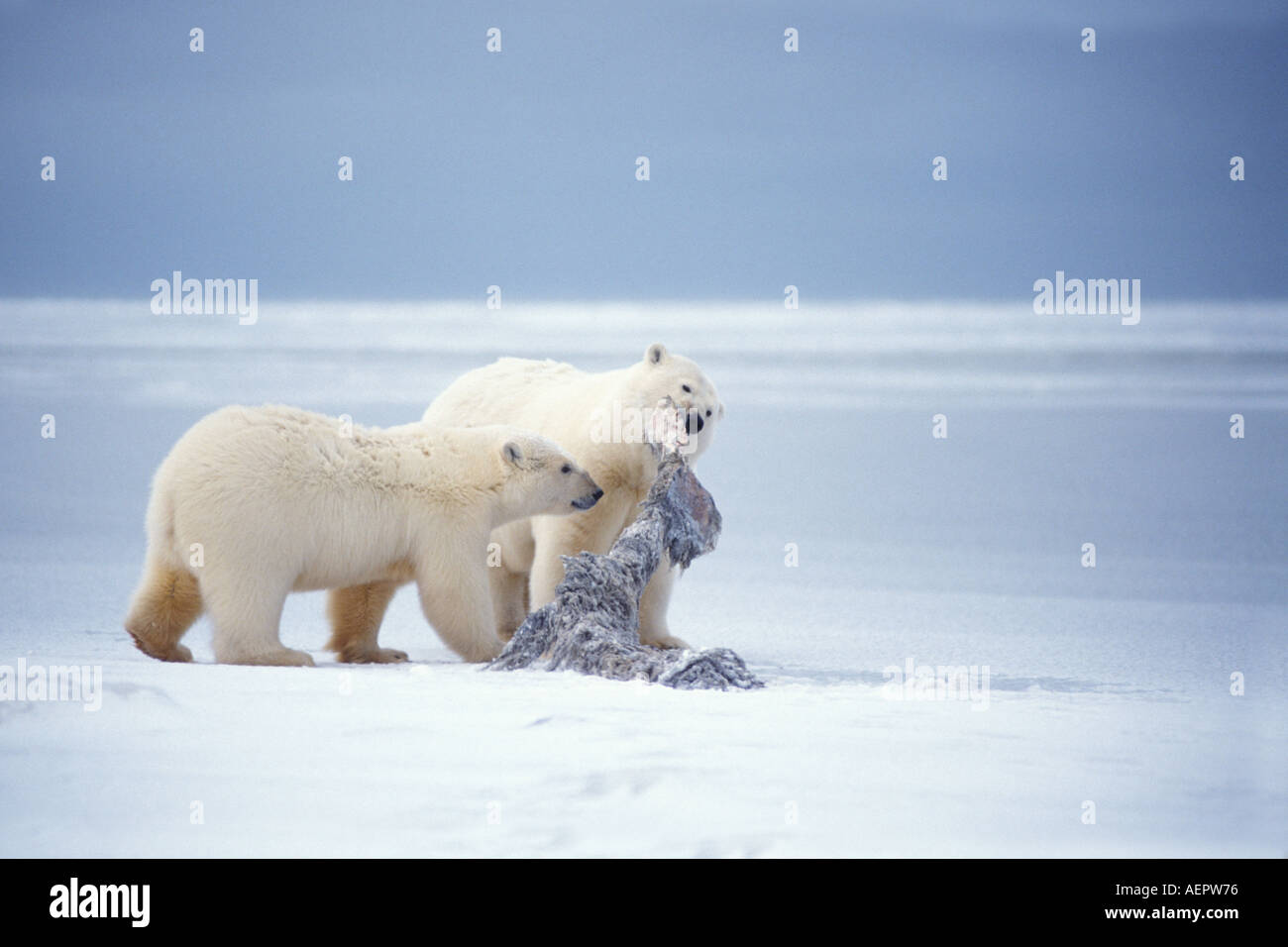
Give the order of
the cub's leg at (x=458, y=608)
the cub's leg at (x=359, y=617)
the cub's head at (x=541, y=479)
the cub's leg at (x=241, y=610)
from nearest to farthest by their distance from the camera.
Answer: the cub's leg at (x=241, y=610), the cub's leg at (x=458, y=608), the cub's head at (x=541, y=479), the cub's leg at (x=359, y=617)

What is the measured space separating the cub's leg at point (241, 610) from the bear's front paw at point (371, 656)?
2.36ft

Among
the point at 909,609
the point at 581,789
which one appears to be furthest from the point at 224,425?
the point at 909,609

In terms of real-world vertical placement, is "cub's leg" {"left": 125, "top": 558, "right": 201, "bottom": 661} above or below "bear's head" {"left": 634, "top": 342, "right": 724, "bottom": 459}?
below

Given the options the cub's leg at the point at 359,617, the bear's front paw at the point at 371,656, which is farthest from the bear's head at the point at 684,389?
the bear's front paw at the point at 371,656

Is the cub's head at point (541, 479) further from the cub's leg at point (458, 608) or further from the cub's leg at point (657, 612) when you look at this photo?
the cub's leg at point (657, 612)

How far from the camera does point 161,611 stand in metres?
6.68

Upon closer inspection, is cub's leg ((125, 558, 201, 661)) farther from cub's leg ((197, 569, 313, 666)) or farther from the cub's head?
the cub's head

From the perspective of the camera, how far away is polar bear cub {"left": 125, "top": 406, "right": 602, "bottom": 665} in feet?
21.0

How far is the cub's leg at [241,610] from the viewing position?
640 cm

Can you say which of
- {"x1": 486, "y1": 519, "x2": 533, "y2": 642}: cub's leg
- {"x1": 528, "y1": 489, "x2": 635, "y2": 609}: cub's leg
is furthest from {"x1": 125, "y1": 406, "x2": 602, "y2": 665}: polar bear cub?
{"x1": 486, "y1": 519, "x2": 533, "y2": 642}: cub's leg

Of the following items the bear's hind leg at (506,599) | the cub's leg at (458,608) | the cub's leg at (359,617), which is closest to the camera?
the cub's leg at (458,608)

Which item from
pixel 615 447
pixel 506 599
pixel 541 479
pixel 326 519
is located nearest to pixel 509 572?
pixel 506 599

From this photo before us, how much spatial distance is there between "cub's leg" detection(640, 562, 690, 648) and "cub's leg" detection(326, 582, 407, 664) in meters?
1.31

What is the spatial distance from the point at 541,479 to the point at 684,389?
1075 mm
